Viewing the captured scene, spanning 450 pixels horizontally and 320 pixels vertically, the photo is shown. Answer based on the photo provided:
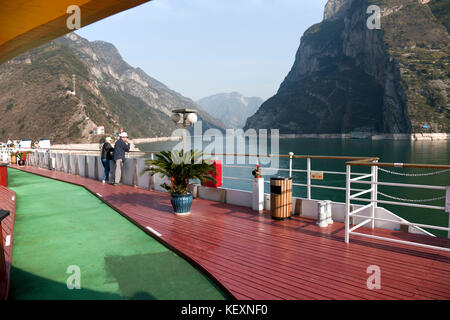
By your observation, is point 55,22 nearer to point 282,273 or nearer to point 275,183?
point 282,273

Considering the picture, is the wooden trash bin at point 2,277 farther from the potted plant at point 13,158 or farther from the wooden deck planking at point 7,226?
the potted plant at point 13,158

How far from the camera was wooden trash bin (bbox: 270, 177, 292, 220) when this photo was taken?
20.4 feet

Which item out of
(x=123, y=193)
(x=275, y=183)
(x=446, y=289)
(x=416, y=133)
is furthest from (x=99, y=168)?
(x=416, y=133)

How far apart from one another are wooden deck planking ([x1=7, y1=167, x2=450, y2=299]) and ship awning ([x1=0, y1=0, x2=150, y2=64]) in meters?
3.16

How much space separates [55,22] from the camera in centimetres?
303

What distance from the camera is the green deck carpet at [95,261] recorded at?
3.55m

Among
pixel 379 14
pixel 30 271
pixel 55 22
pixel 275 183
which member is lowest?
pixel 30 271

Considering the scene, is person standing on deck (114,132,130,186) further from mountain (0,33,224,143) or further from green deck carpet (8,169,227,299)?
mountain (0,33,224,143)

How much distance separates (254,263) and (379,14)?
166 meters

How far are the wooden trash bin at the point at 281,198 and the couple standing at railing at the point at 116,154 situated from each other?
6242 millimetres

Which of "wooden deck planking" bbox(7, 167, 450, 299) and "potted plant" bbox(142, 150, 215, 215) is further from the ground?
"potted plant" bbox(142, 150, 215, 215)

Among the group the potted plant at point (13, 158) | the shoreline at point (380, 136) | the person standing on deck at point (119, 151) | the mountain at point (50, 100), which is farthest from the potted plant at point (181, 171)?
the shoreline at point (380, 136)

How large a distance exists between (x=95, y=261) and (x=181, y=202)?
256 centimetres

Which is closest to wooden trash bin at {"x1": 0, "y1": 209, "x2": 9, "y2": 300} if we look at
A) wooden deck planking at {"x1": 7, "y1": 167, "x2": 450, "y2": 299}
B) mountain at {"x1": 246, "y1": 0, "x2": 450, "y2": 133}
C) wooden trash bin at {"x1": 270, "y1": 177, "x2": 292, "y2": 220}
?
wooden deck planking at {"x1": 7, "y1": 167, "x2": 450, "y2": 299}
